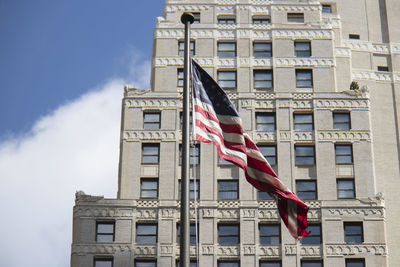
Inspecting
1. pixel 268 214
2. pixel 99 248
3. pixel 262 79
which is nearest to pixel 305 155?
pixel 268 214

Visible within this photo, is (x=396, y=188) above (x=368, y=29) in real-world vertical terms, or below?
below

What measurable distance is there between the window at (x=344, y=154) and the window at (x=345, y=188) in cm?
138

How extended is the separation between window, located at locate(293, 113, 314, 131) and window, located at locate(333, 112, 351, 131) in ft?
5.77

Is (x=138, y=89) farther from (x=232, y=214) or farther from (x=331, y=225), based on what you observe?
(x=331, y=225)

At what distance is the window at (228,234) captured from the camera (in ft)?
169

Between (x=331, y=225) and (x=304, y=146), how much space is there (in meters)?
6.29

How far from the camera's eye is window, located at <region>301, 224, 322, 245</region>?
51.4 meters

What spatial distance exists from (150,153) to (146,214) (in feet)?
15.3

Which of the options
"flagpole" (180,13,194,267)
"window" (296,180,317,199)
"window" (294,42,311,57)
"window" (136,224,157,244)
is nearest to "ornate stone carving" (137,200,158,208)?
"window" (136,224,157,244)

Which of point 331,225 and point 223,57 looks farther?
point 223,57

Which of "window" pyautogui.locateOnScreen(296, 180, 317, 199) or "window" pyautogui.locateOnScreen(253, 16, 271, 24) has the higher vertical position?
"window" pyautogui.locateOnScreen(253, 16, 271, 24)

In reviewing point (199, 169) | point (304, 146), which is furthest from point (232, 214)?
point (304, 146)

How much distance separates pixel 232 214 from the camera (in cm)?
5209

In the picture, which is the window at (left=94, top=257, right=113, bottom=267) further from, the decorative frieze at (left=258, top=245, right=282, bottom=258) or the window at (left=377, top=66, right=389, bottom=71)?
the window at (left=377, top=66, right=389, bottom=71)
